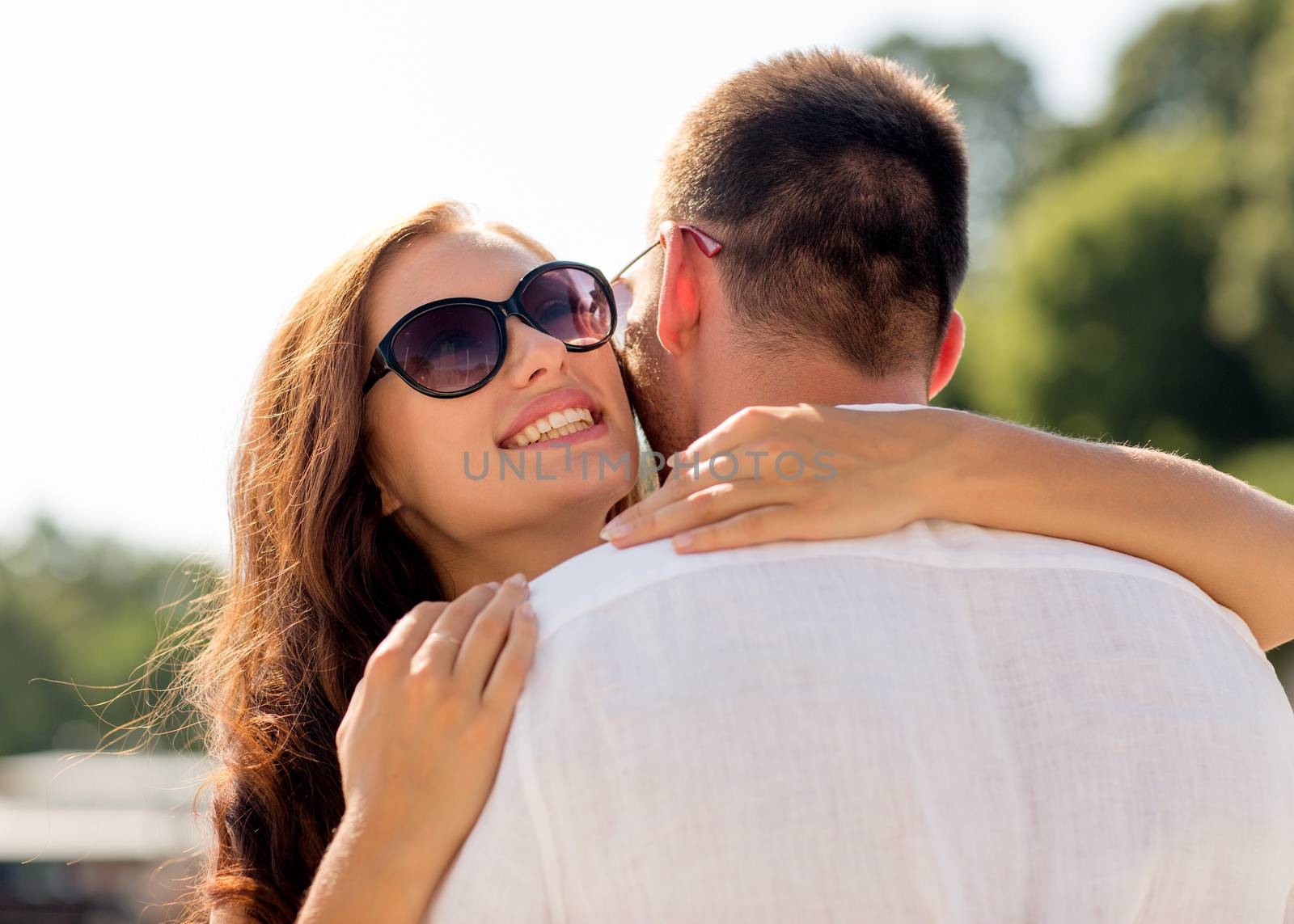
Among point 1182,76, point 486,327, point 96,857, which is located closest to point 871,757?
point 486,327

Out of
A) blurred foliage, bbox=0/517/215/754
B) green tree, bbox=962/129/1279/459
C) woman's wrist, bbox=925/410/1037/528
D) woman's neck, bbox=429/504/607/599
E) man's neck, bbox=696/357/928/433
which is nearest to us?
woman's wrist, bbox=925/410/1037/528

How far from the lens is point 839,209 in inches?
103

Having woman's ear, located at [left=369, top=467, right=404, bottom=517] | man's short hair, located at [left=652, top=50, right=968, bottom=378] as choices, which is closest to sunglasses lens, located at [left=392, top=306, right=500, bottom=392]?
woman's ear, located at [left=369, top=467, right=404, bottom=517]

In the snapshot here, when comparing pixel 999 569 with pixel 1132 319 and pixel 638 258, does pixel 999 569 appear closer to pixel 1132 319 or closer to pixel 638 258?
pixel 638 258

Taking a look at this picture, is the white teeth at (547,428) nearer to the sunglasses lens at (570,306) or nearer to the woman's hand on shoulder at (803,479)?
the sunglasses lens at (570,306)

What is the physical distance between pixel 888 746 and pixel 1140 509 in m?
0.81

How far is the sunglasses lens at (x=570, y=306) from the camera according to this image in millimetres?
3488

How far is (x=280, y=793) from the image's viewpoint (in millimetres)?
3148

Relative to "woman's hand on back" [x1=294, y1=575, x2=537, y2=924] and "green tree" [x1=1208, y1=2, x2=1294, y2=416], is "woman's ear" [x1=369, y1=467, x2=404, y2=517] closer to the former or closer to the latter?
"woman's hand on back" [x1=294, y1=575, x2=537, y2=924]

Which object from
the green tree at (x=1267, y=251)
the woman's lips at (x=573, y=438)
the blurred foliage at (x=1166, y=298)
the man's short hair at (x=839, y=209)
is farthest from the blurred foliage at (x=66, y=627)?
the man's short hair at (x=839, y=209)

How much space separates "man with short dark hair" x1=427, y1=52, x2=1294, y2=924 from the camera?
6.09 ft

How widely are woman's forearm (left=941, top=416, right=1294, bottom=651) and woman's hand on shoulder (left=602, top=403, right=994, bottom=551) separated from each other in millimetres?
63

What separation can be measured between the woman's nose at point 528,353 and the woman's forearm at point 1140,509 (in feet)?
4.41

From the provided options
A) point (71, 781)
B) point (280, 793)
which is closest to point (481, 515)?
point (280, 793)
